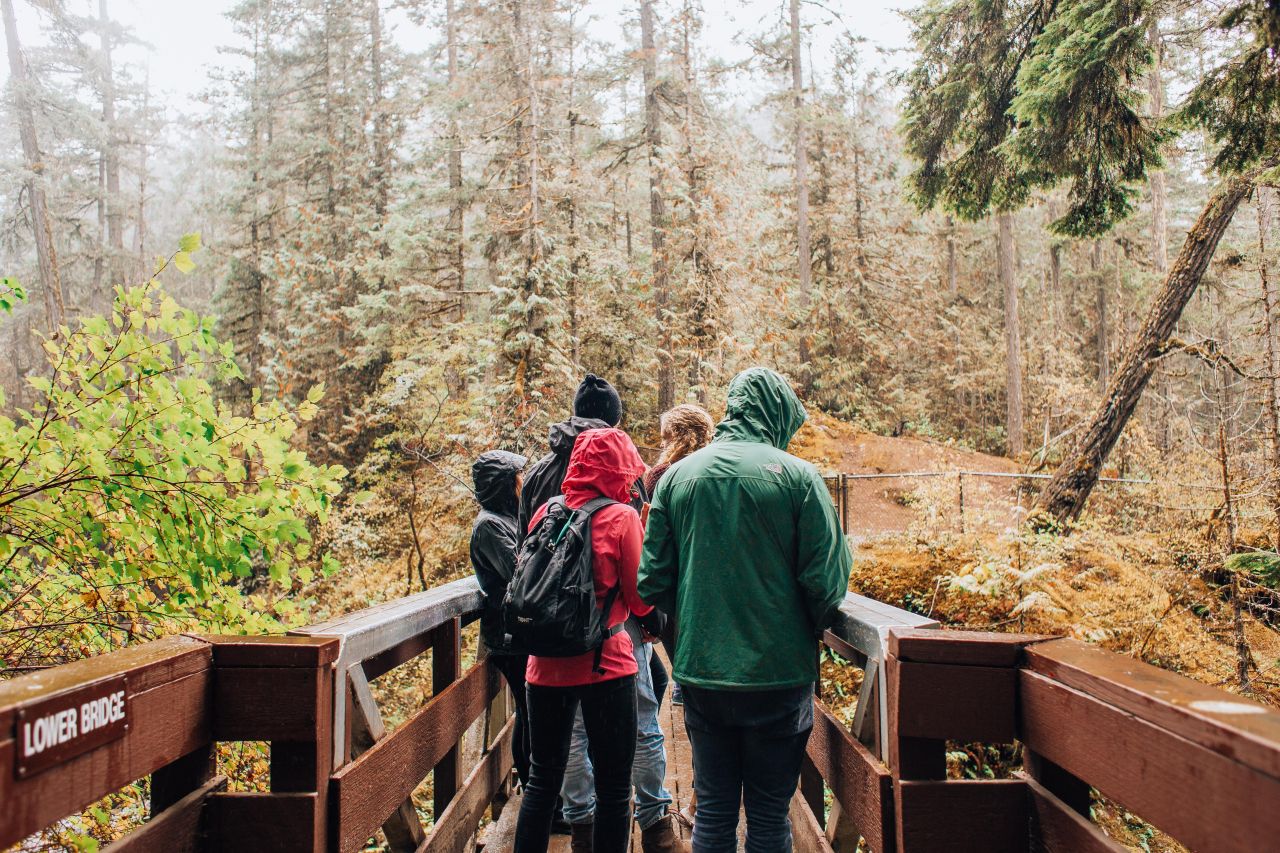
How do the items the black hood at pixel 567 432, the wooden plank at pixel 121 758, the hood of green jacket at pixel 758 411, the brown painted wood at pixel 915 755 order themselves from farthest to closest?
the black hood at pixel 567 432 → the hood of green jacket at pixel 758 411 → the brown painted wood at pixel 915 755 → the wooden plank at pixel 121 758

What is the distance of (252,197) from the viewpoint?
20734 mm

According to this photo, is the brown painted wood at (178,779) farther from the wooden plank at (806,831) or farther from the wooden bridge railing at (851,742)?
Result: the wooden plank at (806,831)

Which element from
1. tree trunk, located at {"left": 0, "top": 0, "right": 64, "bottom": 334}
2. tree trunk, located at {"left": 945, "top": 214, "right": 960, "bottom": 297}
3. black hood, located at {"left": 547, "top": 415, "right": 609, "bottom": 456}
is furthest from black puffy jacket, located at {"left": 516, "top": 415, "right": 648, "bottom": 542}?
tree trunk, located at {"left": 945, "top": 214, "right": 960, "bottom": 297}

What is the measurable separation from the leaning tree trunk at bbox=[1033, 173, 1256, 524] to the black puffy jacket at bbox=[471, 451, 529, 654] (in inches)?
264

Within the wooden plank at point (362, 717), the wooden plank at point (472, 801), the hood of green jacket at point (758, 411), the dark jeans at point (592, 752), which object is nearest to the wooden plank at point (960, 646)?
the hood of green jacket at point (758, 411)

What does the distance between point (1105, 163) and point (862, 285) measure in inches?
670

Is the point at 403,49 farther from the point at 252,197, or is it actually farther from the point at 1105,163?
the point at 1105,163

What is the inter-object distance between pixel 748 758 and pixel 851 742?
0.37 meters

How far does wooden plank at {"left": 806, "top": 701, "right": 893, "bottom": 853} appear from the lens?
206 cm

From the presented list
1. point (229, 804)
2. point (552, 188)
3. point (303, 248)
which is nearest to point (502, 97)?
point (552, 188)

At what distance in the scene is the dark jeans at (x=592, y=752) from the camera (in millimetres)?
2779

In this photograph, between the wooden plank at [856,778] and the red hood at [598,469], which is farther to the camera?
the red hood at [598,469]

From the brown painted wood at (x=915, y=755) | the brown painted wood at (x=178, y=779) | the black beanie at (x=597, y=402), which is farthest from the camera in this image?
the black beanie at (x=597, y=402)

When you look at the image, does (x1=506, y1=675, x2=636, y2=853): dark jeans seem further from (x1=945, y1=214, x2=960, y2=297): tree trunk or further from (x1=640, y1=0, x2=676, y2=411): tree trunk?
(x1=945, y1=214, x2=960, y2=297): tree trunk
